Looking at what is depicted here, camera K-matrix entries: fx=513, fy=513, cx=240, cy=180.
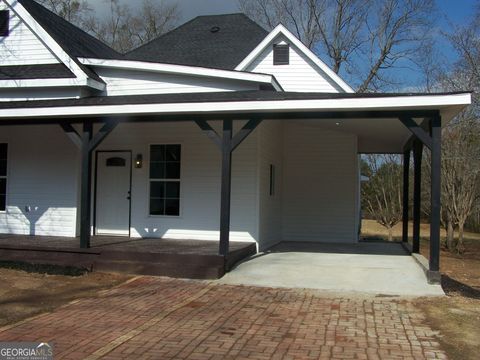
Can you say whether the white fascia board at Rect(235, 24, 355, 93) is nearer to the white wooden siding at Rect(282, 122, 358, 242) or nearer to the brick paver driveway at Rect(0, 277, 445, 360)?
the white wooden siding at Rect(282, 122, 358, 242)

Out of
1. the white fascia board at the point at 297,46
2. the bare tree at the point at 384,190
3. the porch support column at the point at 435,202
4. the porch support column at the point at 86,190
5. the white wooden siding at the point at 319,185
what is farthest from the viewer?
the bare tree at the point at 384,190

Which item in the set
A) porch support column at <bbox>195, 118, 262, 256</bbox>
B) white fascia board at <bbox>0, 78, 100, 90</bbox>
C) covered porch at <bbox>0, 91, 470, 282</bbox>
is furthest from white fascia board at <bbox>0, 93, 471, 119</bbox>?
white fascia board at <bbox>0, 78, 100, 90</bbox>

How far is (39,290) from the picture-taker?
7.97 meters

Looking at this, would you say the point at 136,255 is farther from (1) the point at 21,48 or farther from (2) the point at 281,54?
(2) the point at 281,54

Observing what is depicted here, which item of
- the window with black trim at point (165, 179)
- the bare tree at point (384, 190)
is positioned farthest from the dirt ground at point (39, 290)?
the bare tree at point (384, 190)

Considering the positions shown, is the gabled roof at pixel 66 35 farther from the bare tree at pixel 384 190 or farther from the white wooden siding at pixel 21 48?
the bare tree at pixel 384 190

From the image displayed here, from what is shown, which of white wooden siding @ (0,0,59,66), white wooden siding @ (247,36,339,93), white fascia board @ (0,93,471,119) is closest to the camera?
white fascia board @ (0,93,471,119)

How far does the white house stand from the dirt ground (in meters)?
1.14

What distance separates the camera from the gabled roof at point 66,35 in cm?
1250

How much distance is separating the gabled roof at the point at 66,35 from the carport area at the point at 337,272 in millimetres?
6896

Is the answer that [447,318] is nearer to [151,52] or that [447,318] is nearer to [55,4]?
[151,52]

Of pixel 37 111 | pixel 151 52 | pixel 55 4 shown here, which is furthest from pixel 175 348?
pixel 55 4

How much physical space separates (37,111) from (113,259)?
3243mm

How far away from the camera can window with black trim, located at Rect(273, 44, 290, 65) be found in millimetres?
16484
